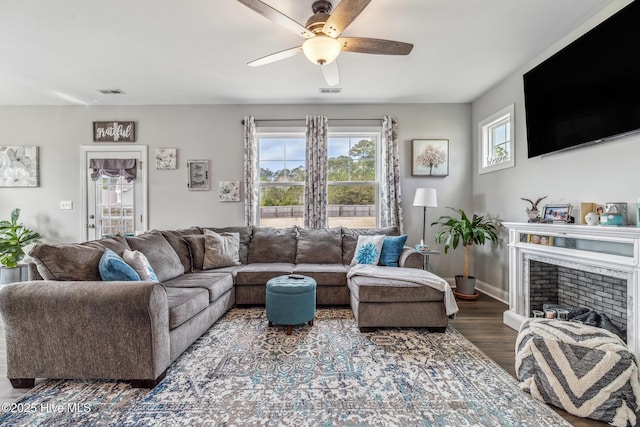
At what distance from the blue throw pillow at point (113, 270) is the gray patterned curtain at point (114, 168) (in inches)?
109

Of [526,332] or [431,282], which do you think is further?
[431,282]

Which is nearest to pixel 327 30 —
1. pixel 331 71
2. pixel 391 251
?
pixel 331 71

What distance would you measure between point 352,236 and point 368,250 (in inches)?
19.0

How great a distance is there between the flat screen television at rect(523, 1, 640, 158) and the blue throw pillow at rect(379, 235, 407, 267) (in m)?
1.69

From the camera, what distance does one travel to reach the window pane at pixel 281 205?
14.5 ft

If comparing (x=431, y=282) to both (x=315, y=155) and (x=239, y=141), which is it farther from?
(x=239, y=141)

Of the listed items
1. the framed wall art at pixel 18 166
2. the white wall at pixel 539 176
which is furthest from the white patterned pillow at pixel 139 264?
the white wall at pixel 539 176

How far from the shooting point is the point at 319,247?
377 cm

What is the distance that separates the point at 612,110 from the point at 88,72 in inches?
203

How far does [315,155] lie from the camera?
13.8ft

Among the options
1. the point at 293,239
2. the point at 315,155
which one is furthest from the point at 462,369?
the point at 315,155

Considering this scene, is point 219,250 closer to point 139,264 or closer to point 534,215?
point 139,264

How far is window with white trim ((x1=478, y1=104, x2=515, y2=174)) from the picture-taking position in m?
3.46

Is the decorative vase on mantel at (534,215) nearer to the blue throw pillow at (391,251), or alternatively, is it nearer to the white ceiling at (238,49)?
the blue throw pillow at (391,251)
